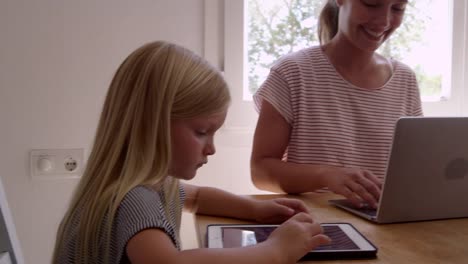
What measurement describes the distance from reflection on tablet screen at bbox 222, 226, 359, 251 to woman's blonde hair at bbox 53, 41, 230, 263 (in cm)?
12

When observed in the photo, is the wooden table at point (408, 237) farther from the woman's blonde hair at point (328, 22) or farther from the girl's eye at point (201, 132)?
the woman's blonde hair at point (328, 22)

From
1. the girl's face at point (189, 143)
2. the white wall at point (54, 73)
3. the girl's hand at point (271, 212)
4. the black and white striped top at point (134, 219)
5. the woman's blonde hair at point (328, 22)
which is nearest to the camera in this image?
the black and white striped top at point (134, 219)

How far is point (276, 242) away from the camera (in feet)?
2.28

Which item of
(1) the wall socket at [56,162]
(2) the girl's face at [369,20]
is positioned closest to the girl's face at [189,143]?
(2) the girl's face at [369,20]

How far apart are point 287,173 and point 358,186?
24 cm

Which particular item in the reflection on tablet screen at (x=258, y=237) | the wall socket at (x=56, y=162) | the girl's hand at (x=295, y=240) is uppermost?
the girl's hand at (x=295, y=240)

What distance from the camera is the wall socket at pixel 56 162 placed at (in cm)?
163

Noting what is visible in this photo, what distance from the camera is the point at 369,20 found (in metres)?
1.30

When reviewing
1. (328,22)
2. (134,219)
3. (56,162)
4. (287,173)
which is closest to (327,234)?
(134,219)

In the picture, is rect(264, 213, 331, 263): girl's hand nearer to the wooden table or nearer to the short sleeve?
the wooden table

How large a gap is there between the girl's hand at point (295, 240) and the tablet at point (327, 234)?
18mm

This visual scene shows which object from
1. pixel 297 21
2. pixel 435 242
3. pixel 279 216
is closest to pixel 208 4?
pixel 297 21

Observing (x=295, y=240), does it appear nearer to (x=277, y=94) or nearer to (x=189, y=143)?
(x=189, y=143)

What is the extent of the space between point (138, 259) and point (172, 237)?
2.7 inches
